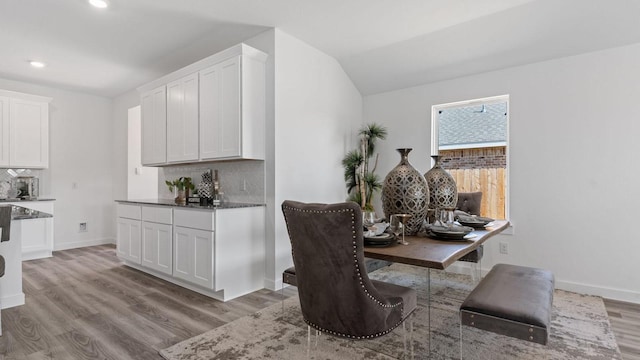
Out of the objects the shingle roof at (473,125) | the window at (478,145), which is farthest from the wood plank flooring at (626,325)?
the shingle roof at (473,125)

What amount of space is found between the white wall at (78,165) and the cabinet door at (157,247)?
2.71 m

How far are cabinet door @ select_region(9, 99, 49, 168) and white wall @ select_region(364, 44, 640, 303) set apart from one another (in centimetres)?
620

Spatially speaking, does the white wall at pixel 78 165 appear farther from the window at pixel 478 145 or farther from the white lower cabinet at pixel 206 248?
the window at pixel 478 145

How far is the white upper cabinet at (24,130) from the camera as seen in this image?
4762 mm

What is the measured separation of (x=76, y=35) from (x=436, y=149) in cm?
429

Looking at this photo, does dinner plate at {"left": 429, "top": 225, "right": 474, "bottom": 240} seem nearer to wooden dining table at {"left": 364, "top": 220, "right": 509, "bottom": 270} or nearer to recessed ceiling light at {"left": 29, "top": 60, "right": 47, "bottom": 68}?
wooden dining table at {"left": 364, "top": 220, "right": 509, "bottom": 270}

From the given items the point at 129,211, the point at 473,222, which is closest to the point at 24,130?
the point at 129,211

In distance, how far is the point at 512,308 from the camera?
1.62m

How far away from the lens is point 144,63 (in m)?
4.38

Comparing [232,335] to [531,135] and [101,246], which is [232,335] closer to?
[531,135]

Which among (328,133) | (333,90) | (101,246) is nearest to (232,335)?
(328,133)

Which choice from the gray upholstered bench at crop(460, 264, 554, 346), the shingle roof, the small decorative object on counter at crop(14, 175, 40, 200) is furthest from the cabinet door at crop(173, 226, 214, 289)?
the small decorative object on counter at crop(14, 175, 40, 200)

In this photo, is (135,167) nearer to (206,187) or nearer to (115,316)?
(206,187)

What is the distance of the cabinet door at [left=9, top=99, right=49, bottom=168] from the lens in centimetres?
484
